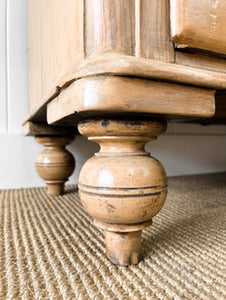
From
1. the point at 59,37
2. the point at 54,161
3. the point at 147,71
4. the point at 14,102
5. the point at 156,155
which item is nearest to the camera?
the point at 147,71

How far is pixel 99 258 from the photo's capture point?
0.38 metres

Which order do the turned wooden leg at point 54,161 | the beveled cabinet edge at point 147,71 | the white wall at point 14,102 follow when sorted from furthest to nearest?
the white wall at point 14,102 < the turned wooden leg at point 54,161 < the beveled cabinet edge at point 147,71

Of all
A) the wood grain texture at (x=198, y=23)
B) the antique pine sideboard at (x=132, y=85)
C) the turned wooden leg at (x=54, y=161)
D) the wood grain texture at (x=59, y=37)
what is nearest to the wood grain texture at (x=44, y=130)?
the turned wooden leg at (x=54, y=161)

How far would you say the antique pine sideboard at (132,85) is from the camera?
287 mm

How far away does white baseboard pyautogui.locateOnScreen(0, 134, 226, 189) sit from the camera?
0.94 metres

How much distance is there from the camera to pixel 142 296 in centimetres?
29

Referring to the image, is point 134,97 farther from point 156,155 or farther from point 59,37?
point 156,155

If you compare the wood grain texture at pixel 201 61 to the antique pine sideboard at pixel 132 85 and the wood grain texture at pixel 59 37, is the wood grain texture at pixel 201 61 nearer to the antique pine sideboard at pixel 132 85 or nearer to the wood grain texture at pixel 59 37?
the antique pine sideboard at pixel 132 85

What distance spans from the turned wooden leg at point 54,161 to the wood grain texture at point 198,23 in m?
0.50

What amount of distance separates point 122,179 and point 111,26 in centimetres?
16

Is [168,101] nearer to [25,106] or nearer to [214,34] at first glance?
[214,34]

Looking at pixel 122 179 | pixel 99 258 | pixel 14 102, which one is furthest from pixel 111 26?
pixel 14 102

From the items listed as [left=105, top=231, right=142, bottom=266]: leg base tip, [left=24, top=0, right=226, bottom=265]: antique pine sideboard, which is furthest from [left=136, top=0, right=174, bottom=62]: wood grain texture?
[left=105, top=231, right=142, bottom=266]: leg base tip

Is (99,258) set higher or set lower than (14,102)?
lower
